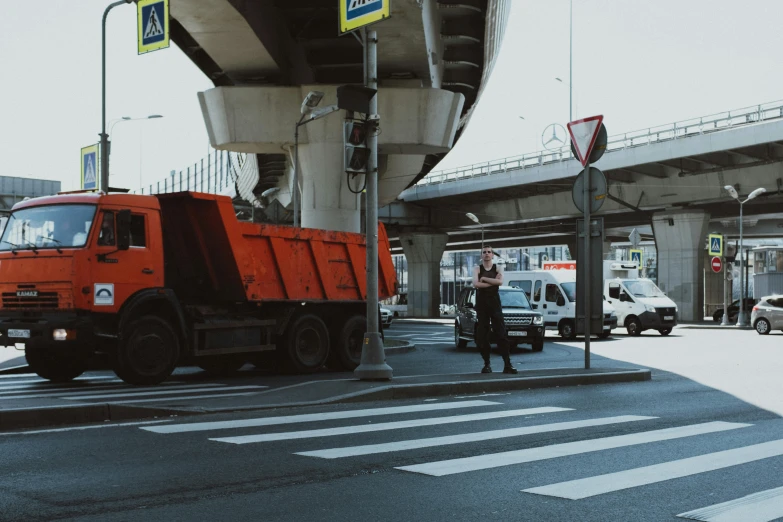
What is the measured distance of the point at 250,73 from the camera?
25953 mm

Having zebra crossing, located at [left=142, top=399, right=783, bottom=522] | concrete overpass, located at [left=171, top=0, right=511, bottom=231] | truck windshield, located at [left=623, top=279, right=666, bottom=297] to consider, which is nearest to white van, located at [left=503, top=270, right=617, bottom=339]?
truck windshield, located at [left=623, top=279, right=666, bottom=297]

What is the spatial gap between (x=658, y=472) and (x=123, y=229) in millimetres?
9356

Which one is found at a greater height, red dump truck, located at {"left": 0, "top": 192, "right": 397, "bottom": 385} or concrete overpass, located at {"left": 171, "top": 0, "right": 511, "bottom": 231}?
concrete overpass, located at {"left": 171, "top": 0, "right": 511, "bottom": 231}

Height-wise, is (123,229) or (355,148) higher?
→ (355,148)

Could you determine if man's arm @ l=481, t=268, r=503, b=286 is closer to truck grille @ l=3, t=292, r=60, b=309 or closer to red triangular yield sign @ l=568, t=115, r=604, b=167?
red triangular yield sign @ l=568, t=115, r=604, b=167

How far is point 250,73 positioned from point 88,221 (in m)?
12.9

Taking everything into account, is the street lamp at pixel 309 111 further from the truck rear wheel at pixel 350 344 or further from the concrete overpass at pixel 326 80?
the truck rear wheel at pixel 350 344

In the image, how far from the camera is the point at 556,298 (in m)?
31.6

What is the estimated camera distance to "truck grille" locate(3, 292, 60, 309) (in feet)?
44.6

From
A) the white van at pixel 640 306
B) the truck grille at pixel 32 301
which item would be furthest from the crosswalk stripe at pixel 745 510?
the white van at pixel 640 306

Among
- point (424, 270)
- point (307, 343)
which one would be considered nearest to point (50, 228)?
point (307, 343)

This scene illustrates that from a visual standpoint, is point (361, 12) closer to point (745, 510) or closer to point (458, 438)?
point (458, 438)

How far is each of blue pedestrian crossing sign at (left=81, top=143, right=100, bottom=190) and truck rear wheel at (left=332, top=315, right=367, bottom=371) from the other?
11.1 m

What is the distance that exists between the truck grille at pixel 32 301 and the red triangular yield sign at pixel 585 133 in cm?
810
